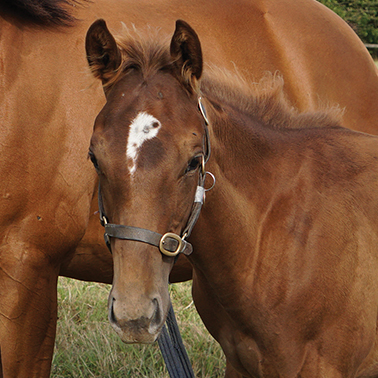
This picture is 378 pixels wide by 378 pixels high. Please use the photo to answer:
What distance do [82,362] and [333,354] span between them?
6.62ft

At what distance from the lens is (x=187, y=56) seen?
6.69ft

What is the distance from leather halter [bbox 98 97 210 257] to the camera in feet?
5.85

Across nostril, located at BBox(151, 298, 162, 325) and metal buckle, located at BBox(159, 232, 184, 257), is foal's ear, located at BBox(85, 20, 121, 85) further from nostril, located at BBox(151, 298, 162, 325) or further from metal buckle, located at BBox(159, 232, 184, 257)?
nostril, located at BBox(151, 298, 162, 325)

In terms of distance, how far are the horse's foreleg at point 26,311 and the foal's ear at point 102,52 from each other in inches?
38.8

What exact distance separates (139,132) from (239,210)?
64 cm

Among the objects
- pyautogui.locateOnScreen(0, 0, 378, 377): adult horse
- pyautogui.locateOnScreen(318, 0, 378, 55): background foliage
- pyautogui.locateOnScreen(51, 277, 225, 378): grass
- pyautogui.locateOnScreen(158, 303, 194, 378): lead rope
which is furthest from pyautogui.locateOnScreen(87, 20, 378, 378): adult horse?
pyautogui.locateOnScreen(318, 0, 378, 55): background foliage

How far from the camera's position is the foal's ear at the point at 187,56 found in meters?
1.98

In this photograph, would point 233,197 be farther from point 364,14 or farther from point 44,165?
point 364,14

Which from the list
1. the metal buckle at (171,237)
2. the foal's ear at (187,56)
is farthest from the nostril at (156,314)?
the foal's ear at (187,56)

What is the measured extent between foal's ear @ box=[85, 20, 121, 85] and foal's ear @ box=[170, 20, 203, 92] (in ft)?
0.76

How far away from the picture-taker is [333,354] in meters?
2.23

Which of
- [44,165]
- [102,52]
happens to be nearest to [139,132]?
[102,52]

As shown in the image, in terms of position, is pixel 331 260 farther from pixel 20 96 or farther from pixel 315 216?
pixel 20 96

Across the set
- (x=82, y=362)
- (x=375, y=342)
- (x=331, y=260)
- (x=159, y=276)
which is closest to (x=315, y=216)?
(x=331, y=260)
